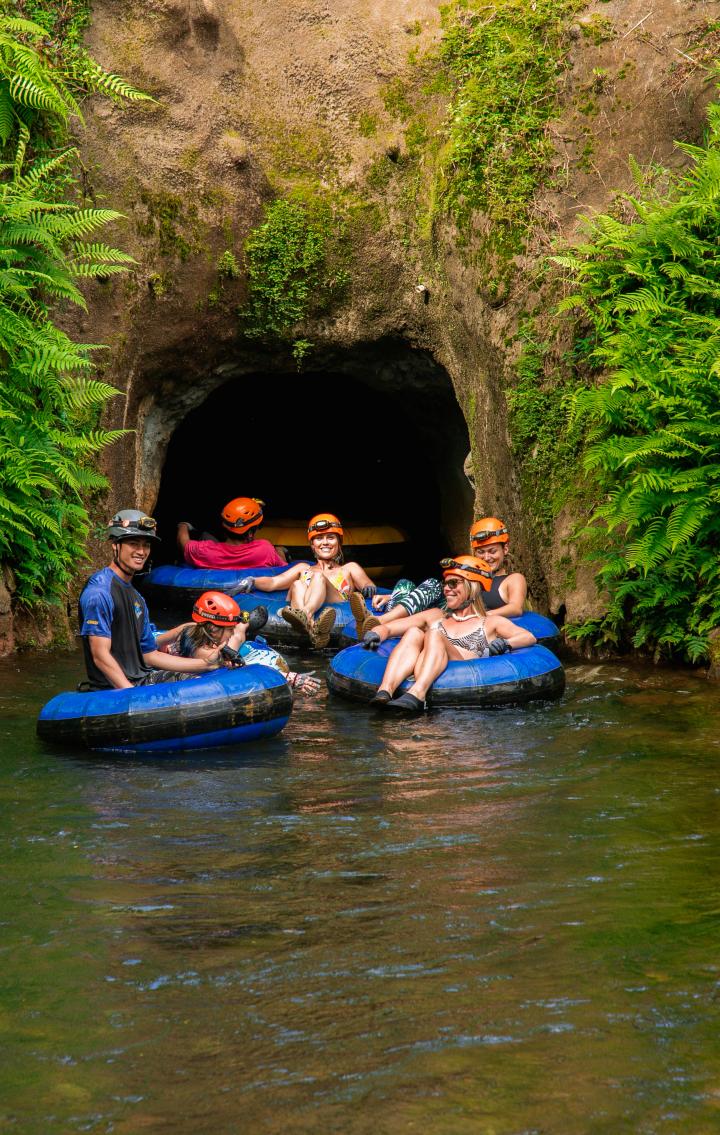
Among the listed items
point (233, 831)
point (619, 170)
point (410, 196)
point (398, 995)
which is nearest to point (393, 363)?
point (410, 196)

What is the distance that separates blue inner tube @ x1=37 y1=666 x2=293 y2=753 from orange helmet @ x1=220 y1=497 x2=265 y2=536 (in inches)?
264

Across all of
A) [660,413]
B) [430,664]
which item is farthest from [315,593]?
[660,413]

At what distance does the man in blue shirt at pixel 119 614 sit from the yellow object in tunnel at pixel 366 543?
833 centimetres

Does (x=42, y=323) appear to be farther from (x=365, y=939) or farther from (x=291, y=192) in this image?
(x=365, y=939)

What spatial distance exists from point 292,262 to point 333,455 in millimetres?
7041

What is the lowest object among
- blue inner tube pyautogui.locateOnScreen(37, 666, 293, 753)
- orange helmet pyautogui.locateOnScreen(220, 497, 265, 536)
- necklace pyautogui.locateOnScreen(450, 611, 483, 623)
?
blue inner tube pyautogui.locateOnScreen(37, 666, 293, 753)

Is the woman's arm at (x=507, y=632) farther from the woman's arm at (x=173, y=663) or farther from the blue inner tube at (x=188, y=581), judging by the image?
the blue inner tube at (x=188, y=581)

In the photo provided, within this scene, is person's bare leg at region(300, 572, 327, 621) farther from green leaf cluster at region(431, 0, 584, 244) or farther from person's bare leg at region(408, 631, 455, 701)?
green leaf cluster at region(431, 0, 584, 244)

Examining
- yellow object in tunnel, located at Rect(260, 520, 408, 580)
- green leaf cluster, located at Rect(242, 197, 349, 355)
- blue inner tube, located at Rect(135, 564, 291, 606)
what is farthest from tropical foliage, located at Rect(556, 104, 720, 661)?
yellow object in tunnel, located at Rect(260, 520, 408, 580)

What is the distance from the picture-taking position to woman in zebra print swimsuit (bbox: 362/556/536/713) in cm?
1074

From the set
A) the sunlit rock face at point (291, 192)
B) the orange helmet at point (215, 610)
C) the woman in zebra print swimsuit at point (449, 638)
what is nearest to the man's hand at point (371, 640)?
the woman in zebra print swimsuit at point (449, 638)

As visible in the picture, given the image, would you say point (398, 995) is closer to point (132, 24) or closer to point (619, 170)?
point (619, 170)

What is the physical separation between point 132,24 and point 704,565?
893 cm

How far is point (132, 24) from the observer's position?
14.7m
